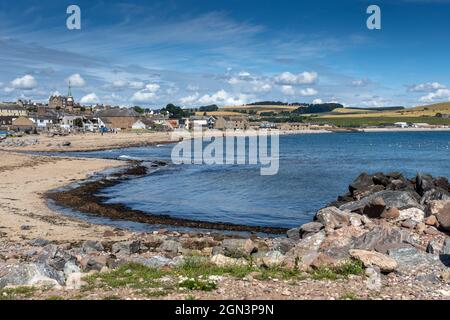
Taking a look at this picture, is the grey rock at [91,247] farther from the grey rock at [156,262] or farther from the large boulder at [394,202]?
the large boulder at [394,202]

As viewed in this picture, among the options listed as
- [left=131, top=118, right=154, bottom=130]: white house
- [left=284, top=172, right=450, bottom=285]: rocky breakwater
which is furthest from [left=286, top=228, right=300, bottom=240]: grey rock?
[left=131, top=118, right=154, bottom=130]: white house

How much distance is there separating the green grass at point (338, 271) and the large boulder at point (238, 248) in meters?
3.40

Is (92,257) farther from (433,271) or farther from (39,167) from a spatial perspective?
(39,167)

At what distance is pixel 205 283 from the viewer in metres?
9.69

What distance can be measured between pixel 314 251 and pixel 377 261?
7.64 ft

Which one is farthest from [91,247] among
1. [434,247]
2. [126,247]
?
[434,247]

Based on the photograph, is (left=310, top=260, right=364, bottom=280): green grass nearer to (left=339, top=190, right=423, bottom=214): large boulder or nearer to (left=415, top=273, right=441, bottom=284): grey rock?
(left=415, top=273, right=441, bottom=284): grey rock

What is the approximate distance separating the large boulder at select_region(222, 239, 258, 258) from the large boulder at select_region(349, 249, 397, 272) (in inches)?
140

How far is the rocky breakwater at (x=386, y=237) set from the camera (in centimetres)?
1156

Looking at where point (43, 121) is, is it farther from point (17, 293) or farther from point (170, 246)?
point (17, 293)

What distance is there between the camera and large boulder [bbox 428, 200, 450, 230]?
15883 mm

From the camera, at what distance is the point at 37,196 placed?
31.8 metres

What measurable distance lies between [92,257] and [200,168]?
42.6 metres
